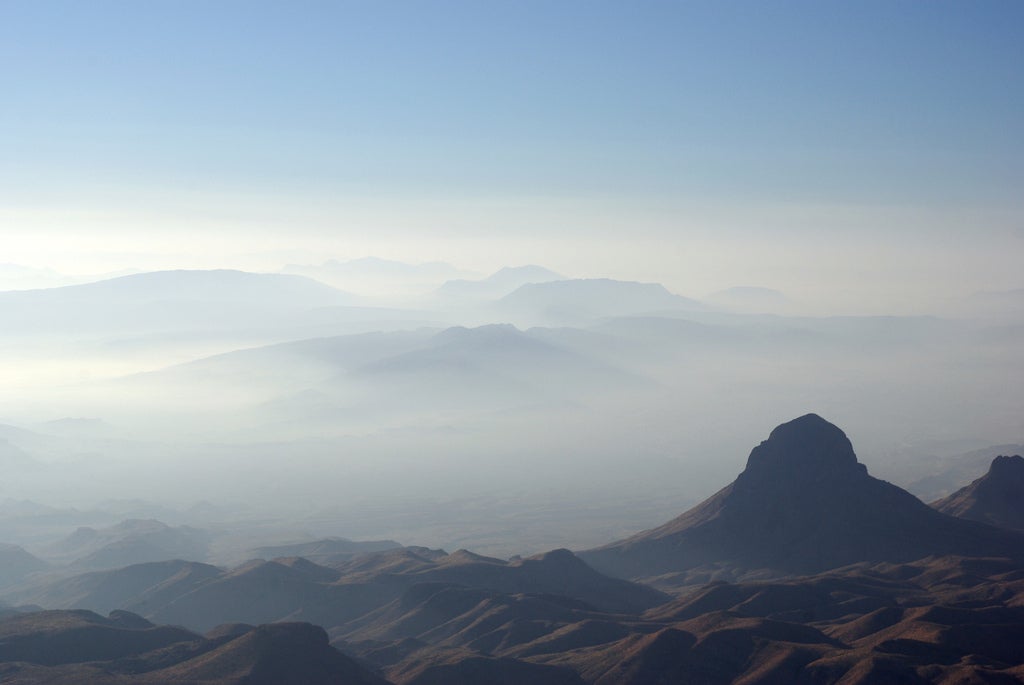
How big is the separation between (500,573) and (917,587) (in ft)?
247

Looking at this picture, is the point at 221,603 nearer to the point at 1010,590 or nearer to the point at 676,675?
the point at 676,675

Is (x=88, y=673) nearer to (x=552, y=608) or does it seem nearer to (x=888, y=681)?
(x=552, y=608)

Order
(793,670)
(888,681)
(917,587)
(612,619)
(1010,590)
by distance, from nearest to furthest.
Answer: (888,681), (793,670), (612,619), (1010,590), (917,587)

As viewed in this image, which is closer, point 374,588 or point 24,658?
point 24,658

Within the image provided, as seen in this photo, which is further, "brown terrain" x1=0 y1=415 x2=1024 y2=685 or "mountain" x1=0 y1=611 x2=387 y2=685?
"brown terrain" x1=0 y1=415 x2=1024 y2=685

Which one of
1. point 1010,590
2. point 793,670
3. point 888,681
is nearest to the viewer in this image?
point 888,681

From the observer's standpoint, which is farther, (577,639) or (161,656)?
(577,639)

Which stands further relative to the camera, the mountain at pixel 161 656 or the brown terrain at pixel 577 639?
the brown terrain at pixel 577 639

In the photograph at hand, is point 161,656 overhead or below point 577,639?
overhead

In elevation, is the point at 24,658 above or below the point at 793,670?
above

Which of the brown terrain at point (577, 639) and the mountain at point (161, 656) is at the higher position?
the mountain at point (161, 656)

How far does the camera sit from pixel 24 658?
5094 inches

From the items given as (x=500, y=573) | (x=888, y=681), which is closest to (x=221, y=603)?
(x=500, y=573)

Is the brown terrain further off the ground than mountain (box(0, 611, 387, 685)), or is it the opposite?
mountain (box(0, 611, 387, 685))
